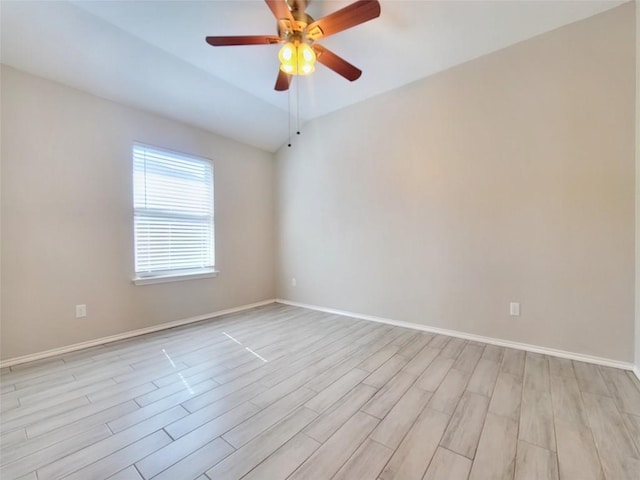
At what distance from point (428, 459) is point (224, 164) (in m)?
3.92

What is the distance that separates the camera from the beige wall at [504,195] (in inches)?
87.6

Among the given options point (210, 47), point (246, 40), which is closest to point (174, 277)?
point (210, 47)

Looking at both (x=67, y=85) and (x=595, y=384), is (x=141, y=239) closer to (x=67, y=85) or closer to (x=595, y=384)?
(x=67, y=85)

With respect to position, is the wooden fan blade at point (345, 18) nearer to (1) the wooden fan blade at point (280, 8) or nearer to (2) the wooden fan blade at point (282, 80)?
(1) the wooden fan blade at point (280, 8)

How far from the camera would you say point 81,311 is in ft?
8.84

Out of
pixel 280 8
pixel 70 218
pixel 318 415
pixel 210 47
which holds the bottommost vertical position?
pixel 318 415

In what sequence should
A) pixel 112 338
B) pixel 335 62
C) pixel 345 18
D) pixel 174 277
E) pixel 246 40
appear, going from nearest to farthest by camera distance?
pixel 345 18, pixel 246 40, pixel 335 62, pixel 112 338, pixel 174 277

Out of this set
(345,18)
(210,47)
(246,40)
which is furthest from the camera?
(210,47)

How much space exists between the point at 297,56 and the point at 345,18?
16.1 inches

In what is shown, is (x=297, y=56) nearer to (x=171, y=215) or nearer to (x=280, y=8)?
(x=280, y=8)

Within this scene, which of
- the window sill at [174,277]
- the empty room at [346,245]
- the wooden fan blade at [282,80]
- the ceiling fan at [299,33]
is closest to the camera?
the empty room at [346,245]

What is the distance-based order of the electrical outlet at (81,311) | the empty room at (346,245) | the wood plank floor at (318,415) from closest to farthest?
the wood plank floor at (318,415), the empty room at (346,245), the electrical outlet at (81,311)

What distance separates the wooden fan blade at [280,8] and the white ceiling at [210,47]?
0.54 metres

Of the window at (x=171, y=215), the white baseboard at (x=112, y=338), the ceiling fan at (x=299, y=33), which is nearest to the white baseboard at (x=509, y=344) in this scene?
the white baseboard at (x=112, y=338)
